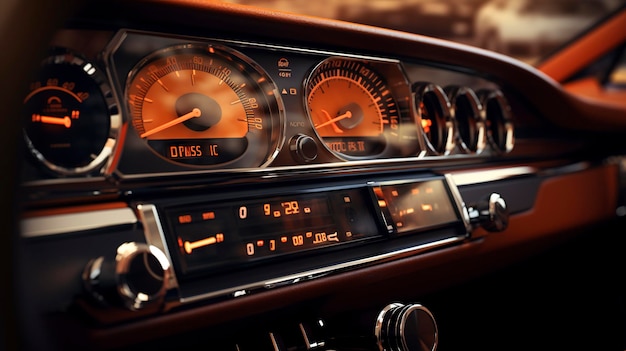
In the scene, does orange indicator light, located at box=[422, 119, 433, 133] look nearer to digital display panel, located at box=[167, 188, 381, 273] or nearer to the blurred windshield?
digital display panel, located at box=[167, 188, 381, 273]

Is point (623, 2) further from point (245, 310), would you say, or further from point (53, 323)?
point (53, 323)

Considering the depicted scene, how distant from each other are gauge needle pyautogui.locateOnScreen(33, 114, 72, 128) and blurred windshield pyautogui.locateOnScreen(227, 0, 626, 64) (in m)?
1.37

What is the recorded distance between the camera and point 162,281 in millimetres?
773

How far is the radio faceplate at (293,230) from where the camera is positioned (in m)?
0.84

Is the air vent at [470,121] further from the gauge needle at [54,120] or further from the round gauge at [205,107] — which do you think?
the gauge needle at [54,120]

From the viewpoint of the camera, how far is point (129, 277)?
738 mm

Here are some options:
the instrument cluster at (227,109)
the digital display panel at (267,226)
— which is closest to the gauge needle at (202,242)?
the digital display panel at (267,226)

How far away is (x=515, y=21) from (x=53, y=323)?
108 inches

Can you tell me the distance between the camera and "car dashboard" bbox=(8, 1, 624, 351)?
766mm

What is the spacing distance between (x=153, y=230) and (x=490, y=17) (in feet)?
7.78

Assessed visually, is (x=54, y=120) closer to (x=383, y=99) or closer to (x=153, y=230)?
(x=153, y=230)

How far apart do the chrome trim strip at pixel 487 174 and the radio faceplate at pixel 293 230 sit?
0.38 ft

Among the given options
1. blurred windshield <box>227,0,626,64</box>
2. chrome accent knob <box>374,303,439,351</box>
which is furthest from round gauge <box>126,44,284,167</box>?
blurred windshield <box>227,0,626,64</box>

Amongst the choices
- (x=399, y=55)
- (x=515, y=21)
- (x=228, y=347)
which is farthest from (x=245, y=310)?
(x=515, y=21)
